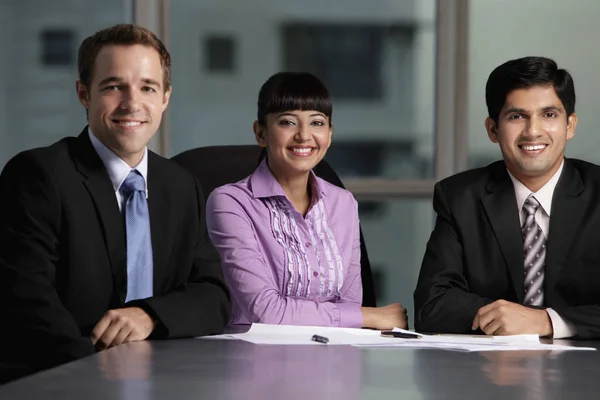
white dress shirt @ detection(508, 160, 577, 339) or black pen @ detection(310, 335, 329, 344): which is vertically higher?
white dress shirt @ detection(508, 160, 577, 339)

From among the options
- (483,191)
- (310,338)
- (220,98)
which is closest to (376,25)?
(220,98)

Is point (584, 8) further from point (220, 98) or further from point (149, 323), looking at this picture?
point (149, 323)

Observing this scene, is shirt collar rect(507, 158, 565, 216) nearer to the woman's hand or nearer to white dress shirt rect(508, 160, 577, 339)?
white dress shirt rect(508, 160, 577, 339)

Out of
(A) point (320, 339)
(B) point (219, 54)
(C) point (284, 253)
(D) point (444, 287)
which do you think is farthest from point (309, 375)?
(B) point (219, 54)

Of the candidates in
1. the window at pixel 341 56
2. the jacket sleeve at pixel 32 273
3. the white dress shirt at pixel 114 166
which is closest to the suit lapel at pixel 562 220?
the white dress shirt at pixel 114 166

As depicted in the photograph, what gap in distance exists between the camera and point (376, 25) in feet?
13.6

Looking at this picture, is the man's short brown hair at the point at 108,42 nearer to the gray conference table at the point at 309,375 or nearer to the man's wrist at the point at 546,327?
the gray conference table at the point at 309,375

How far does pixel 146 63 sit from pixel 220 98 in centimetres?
195

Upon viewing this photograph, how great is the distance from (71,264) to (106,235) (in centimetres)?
9

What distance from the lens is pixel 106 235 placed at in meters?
2.01

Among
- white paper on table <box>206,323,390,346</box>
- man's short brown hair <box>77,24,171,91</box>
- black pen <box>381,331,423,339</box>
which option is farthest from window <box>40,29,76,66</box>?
black pen <box>381,331,423,339</box>

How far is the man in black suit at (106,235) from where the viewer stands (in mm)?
1905

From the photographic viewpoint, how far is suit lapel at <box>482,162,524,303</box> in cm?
241

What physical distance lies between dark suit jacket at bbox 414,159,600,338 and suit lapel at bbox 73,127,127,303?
73 cm
